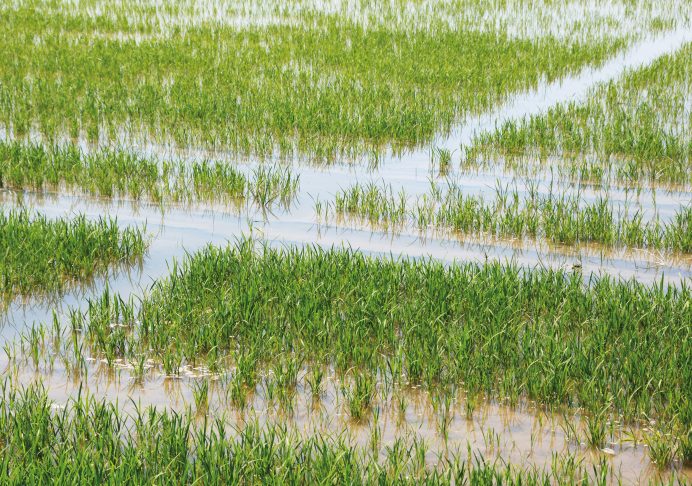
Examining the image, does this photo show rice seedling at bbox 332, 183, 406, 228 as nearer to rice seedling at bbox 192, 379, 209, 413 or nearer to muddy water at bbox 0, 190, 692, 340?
muddy water at bbox 0, 190, 692, 340

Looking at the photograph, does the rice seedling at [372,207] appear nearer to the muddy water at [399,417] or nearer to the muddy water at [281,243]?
the muddy water at [281,243]

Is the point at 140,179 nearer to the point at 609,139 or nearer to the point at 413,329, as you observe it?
the point at 413,329

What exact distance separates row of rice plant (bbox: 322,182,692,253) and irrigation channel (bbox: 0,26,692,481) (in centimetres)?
11

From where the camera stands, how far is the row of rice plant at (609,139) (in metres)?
7.23

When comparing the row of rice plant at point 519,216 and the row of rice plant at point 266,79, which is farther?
the row of rice plant at point 266,79

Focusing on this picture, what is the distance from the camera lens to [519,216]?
6.00 m

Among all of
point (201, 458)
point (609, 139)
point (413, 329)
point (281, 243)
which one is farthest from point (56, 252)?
point (609, 139)

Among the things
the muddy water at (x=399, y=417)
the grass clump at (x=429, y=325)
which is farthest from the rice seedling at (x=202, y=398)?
the grass clump at (x=429, y=325)

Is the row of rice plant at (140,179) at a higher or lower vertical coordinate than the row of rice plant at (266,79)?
lower

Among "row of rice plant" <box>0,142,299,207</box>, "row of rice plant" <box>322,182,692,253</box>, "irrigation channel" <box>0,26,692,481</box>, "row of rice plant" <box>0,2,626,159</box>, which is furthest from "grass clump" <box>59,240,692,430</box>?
"row of rice plant" <box>0,2,626,159</box>

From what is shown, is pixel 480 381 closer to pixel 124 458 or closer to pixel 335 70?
pixel 124 458

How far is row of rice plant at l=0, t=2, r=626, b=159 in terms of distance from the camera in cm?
834

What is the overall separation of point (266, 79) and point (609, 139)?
420 centimetres

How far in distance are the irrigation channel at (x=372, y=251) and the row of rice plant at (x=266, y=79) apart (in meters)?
0.45
